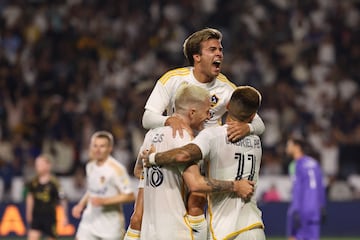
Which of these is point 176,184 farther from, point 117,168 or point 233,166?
point 117,168

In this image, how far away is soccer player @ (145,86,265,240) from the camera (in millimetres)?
7742

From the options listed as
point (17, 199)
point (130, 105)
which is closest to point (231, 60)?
point (130, 105)

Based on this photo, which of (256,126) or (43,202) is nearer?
(256,126)

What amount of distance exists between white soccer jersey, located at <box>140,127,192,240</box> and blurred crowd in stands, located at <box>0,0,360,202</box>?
11.0m

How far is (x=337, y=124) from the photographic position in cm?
2067

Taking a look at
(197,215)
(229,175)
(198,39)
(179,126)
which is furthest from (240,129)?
(198,39)

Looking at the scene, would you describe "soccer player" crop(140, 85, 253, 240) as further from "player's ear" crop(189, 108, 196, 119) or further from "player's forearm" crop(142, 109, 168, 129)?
"player's forearm" crop(142, 109, 168, 129)

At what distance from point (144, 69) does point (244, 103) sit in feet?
44.6

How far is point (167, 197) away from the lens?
7723 millimetres

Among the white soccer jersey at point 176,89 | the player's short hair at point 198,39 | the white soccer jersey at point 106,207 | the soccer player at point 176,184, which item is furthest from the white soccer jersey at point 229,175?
the white soccer jersey at point 106,207

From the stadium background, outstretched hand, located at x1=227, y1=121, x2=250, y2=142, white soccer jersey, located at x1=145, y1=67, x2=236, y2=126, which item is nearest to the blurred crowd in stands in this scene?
the stadium background

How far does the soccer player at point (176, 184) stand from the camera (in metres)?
7.63

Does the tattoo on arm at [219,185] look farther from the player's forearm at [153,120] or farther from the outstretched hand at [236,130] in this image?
the player's forearm at [153,120]

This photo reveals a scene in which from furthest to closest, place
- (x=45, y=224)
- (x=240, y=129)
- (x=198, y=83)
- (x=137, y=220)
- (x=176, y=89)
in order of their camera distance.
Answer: (x=45, y=224), (x=198, y=83), (x=176, y=89), (x=137, y=220), (x=240, y=129)
